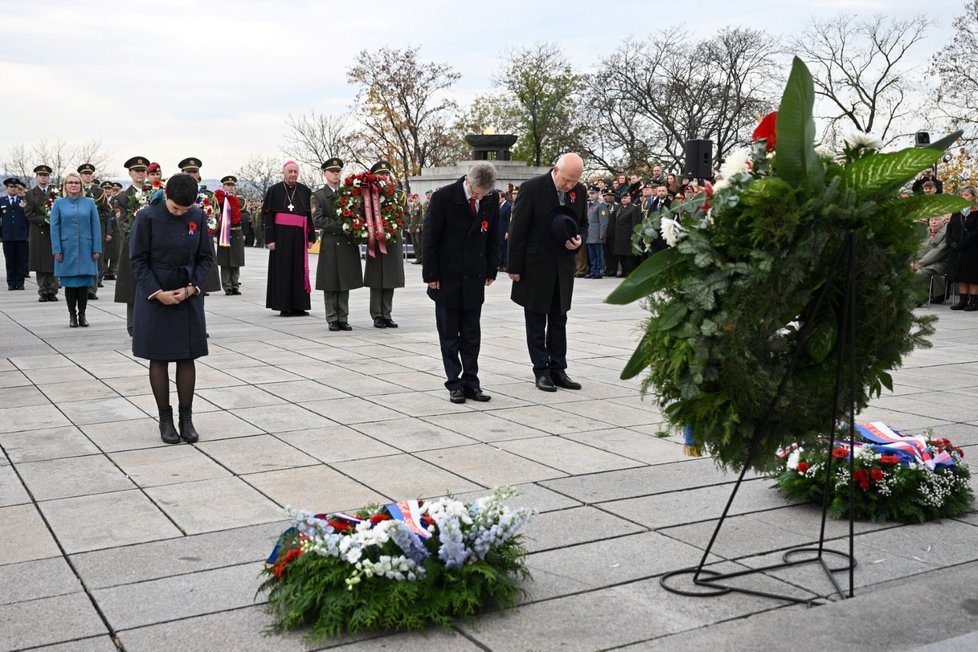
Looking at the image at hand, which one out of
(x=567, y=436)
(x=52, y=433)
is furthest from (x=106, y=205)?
(x=567, y=436)

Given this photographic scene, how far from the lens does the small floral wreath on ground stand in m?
13.8

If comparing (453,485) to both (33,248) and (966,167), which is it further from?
(966,167)

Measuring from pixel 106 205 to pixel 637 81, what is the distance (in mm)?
33959

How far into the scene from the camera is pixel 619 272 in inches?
1009

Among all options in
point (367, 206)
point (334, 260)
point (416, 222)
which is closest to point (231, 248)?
point (334, 260)

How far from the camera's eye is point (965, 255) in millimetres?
16750

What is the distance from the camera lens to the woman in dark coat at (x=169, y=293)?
694cm

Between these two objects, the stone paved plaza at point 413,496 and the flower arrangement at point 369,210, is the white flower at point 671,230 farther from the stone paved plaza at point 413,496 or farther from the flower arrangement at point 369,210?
the flower arrangement at point 369,210

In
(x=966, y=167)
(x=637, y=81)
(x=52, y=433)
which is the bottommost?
(x=52, y=433)

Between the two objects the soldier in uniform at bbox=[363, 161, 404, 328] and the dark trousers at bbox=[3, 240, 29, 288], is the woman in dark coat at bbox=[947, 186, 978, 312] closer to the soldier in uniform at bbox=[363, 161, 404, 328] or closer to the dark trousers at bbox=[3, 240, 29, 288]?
the soldier in uniform at bbox=[363, 161, 404, 328]

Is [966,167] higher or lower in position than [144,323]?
higher

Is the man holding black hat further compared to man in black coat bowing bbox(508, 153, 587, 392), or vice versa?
the man holding black hat

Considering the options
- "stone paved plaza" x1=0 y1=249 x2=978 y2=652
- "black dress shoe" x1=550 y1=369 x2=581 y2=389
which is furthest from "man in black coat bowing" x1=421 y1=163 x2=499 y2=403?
→ "black dress shoe" x1=550 y1=369 x2=581 y2=389

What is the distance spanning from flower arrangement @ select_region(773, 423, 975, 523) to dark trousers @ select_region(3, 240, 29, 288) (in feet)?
62.3
